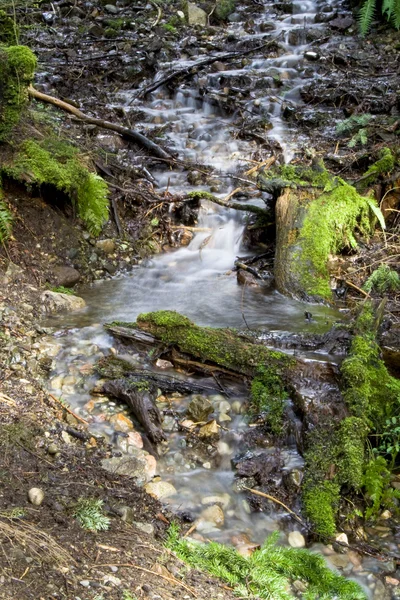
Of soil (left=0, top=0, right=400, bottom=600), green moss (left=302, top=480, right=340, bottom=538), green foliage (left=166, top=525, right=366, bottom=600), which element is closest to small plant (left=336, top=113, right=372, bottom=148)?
soil (left=0, top=0, right=400, bottom=600)

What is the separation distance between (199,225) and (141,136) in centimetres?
206

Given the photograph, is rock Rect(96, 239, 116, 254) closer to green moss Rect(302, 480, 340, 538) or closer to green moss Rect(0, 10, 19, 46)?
green moss Rect(0, 10, 19, 46)

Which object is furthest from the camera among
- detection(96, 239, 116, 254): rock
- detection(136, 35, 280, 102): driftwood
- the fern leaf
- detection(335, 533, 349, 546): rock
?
the fern leaf

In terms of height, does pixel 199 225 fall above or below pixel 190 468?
above

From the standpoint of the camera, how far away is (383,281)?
246 inches

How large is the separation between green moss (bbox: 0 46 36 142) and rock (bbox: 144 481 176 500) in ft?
14.3

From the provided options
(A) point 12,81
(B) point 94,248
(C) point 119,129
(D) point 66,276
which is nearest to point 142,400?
(D) point 66,276

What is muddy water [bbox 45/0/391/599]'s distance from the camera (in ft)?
12.8

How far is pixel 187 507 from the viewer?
3799 millimetres

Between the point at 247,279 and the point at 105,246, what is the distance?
1894 mm

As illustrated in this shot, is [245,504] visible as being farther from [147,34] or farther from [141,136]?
[147,34]

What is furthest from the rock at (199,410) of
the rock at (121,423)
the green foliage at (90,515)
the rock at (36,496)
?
the rock at (36,496)

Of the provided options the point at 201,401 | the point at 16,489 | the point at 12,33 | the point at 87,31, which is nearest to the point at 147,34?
the point at 87,31

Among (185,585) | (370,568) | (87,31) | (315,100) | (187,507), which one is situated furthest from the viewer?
(87,31)
